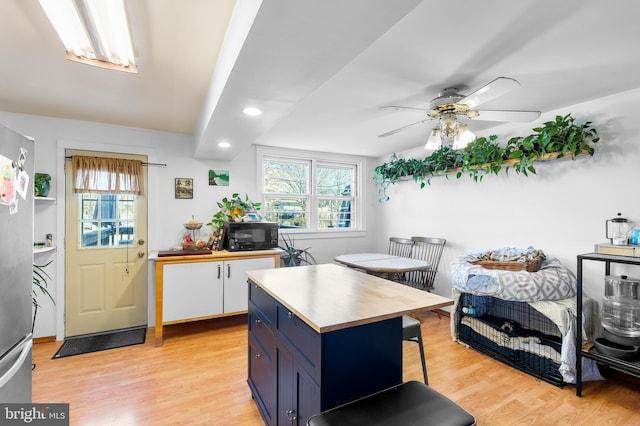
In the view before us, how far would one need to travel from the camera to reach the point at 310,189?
14.8ft

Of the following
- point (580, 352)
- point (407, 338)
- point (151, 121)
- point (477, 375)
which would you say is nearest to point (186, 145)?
point (151, 121)

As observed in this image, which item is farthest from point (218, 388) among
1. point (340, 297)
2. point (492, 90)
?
point (492, 90)

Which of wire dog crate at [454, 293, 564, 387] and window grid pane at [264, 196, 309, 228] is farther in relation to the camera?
window grid pane at [264, 196, 309, 228]

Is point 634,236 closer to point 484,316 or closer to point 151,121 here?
point 484,316

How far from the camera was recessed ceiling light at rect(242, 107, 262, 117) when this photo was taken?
199cm

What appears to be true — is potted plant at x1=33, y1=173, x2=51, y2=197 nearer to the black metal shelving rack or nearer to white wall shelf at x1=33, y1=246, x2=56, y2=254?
white wall shelf at x1=33, y1=246, x2=56, y2=254

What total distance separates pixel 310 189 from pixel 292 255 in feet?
3.73

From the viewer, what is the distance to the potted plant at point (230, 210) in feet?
12.1

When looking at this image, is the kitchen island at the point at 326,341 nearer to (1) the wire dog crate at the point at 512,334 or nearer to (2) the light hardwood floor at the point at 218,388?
(2) the light hardwood floor at the point at 218,388

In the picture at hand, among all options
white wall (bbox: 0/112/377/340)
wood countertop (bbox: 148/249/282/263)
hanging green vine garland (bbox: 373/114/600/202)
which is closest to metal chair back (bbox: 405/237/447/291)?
hanging green vine garland (bbox: 373/114/600/202)

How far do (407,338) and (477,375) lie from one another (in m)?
0.99

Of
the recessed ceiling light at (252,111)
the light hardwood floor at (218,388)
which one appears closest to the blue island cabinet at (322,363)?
the light hardwood floor at (218,388)

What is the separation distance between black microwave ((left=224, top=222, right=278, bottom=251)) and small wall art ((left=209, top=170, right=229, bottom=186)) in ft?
1.95
